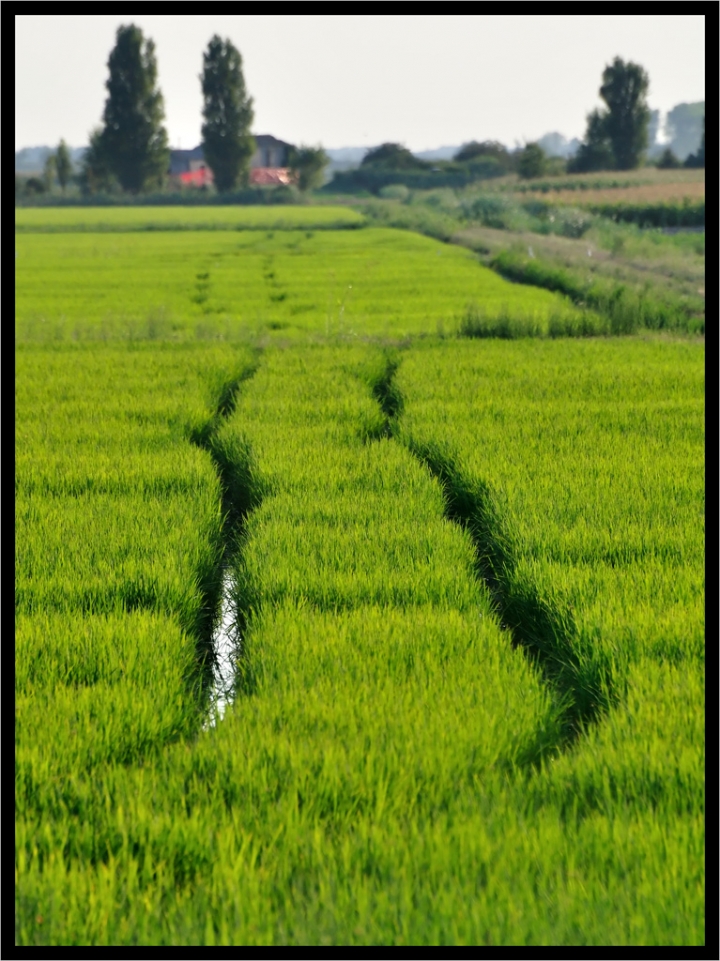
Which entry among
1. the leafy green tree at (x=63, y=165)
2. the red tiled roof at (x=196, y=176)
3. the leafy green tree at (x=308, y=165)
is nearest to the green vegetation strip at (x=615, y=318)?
the leafy green tree at (x=308, y=165)

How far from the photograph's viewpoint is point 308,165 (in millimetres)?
57625

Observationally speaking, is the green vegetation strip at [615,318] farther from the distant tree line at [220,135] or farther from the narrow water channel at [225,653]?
the distant tree line at [220,135]

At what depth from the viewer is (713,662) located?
2254mm

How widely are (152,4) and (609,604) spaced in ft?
7.51

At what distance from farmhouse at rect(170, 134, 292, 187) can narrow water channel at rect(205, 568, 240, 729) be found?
58104mm

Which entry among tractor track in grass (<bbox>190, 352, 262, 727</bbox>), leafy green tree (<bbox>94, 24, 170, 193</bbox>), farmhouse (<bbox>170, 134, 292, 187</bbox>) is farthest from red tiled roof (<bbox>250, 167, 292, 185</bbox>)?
tractor track in grass (<bbox>190, 352, 262, 727</bbox>)

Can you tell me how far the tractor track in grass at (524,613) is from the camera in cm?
284

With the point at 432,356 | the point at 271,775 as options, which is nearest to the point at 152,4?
the point at 271,775

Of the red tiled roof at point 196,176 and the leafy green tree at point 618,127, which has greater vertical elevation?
the red tiled roof at point 196,176

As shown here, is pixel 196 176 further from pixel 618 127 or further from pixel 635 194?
pixel 635 194

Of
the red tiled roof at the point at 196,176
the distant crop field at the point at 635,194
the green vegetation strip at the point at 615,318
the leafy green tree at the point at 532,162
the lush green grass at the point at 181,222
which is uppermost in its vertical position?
the red tiled roof at the point at 196,176

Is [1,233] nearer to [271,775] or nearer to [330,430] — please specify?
[271,775]

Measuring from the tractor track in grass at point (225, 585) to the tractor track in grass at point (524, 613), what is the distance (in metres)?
0.98

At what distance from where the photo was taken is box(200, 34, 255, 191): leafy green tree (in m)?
46.5
